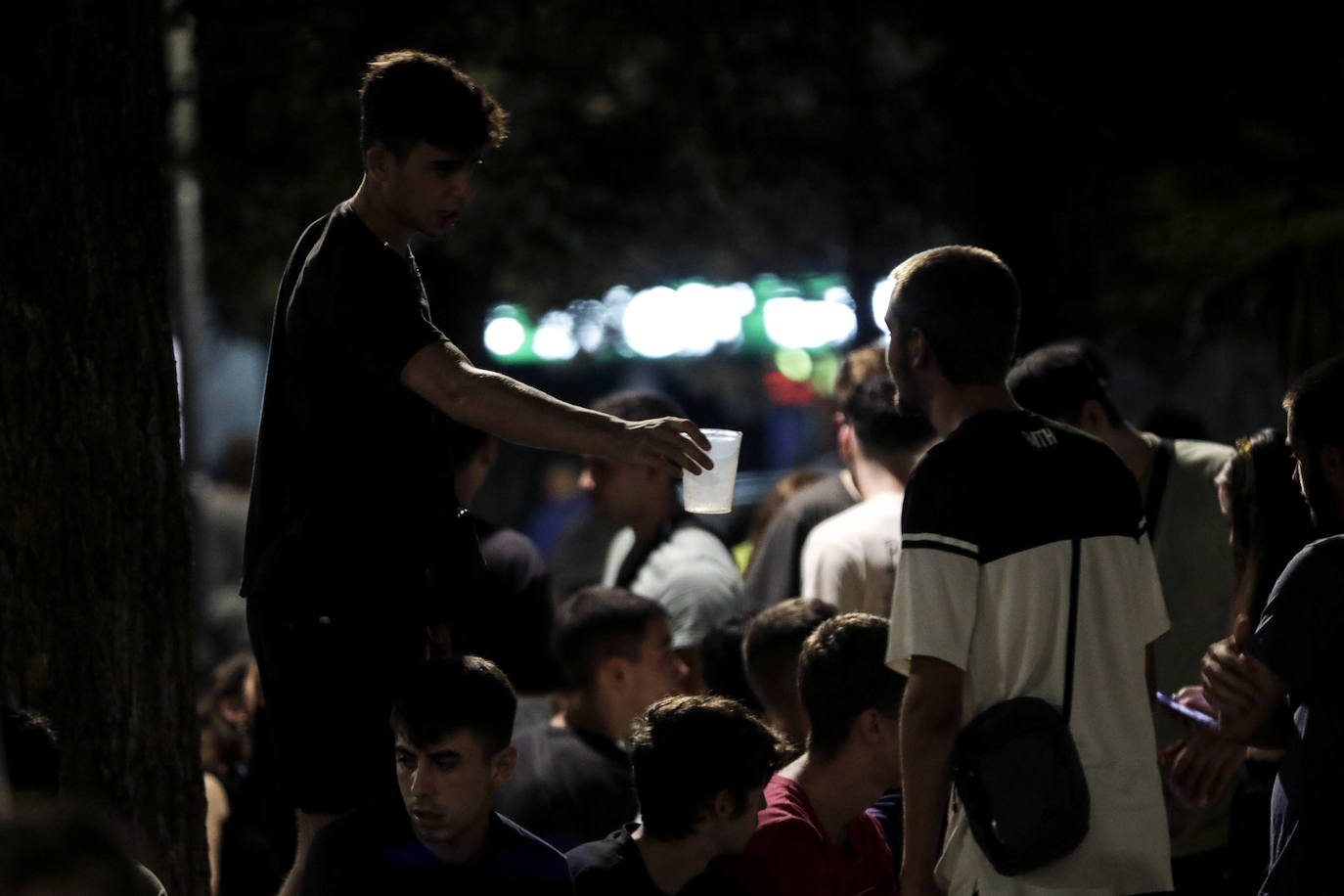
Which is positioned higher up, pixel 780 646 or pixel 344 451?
pixel 344 451

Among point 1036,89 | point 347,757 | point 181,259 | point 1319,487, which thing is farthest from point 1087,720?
point 181,259

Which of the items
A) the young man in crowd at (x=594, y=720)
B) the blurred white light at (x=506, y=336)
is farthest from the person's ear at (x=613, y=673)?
the blurred white light at (x=506, y=336)

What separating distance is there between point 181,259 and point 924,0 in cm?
553

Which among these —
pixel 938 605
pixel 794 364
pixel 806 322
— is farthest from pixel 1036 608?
pixel 794 364

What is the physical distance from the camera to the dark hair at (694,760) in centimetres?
387

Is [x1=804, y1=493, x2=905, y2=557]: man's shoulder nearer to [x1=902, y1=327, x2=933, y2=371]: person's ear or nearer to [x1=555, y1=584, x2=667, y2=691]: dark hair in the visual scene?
[x1=555, y1=584, x2=667, y2=691]: dark hair

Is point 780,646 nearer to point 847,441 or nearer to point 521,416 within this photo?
point 847,441

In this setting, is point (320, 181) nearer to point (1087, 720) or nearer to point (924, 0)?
point (924, 0)

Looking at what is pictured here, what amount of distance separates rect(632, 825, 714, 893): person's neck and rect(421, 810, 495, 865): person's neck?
1.30ft

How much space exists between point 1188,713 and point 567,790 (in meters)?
1.80

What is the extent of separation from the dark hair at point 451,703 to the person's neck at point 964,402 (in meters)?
1.06

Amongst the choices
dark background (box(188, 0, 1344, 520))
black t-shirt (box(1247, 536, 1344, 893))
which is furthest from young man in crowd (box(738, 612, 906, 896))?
dark background (box(188, 0, 1344, 520))

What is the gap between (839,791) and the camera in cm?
415

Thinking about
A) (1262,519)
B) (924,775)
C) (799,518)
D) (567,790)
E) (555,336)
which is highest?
(1262,519)
